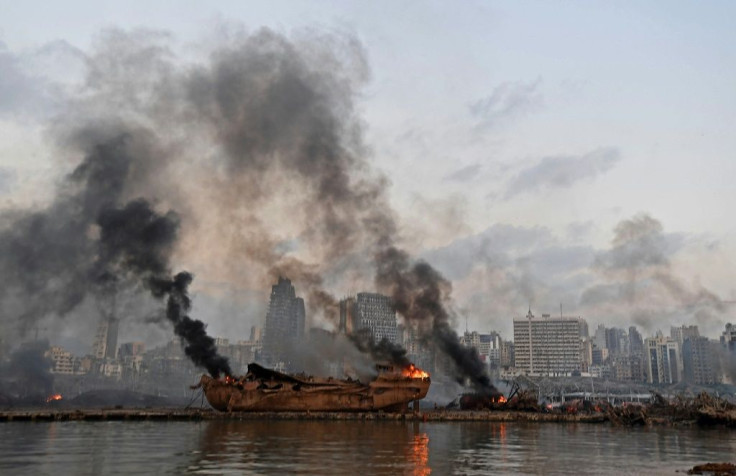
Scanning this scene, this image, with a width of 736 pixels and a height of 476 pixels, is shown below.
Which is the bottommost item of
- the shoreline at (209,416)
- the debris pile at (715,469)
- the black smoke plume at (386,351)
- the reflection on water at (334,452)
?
the shoreline at (209,416)

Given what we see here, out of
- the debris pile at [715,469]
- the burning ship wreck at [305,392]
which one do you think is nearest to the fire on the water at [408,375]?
the burning ship wreck at [305,392]

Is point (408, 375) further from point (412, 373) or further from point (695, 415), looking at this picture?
point (695, 415)

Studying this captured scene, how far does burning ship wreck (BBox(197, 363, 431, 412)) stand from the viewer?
6962cm

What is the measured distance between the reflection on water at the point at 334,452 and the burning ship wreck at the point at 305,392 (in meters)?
17.4

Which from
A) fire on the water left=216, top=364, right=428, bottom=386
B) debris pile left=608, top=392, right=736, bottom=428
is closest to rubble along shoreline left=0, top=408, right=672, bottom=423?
fire on the water left=216, top=364, right=428, bottom=386

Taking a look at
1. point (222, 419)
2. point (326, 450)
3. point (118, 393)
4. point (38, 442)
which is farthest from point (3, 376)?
point (326, 450)

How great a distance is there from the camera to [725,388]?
656 ft

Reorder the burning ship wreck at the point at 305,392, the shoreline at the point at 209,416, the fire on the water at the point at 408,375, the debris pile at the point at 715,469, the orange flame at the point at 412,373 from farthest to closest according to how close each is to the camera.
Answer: the orange flame at the point at 412,373 → the fire on the water at the point at 408,375 → the burning ship wreck at the point at 305,392 → the shoreline at the point at 209,416 → the debris pile at the point at 715,469

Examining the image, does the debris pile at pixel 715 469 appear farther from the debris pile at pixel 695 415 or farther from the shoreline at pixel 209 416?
the debris pile at pixel 695 415

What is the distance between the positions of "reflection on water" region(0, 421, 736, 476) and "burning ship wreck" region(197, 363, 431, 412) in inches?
687

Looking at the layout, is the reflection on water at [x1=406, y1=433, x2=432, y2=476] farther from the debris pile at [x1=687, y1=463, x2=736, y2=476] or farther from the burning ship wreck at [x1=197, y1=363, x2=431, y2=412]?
the burning ship wreck at [x1=197, y1=363, x2=431, y2=412]

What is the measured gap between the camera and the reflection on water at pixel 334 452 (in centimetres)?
2736

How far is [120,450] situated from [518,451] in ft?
83.5

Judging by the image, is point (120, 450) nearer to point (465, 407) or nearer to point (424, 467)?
point (424, 467)
